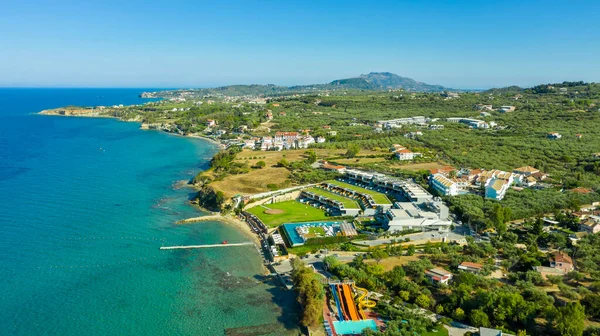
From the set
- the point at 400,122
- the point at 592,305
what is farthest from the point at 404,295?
the point at 400,122

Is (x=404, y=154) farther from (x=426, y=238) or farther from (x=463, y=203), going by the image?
(x=426, y=238)

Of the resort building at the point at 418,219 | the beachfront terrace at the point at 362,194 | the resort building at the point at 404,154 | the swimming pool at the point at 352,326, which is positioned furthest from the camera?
the resort building at the point at 404,154

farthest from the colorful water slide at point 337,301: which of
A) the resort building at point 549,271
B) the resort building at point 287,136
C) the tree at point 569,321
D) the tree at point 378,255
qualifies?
the resort building at point 287,136

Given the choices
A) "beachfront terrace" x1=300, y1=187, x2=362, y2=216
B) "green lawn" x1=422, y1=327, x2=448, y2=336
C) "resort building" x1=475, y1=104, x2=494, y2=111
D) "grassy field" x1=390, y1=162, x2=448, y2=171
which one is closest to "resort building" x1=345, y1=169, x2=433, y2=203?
"beachfront terrace" x1=300, y1=187, x2=362, y2=216

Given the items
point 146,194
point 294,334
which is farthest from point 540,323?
point 146,194

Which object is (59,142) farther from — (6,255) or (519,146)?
(519,146)

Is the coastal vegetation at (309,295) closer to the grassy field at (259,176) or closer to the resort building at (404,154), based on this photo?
the grassy field at (259,176)
